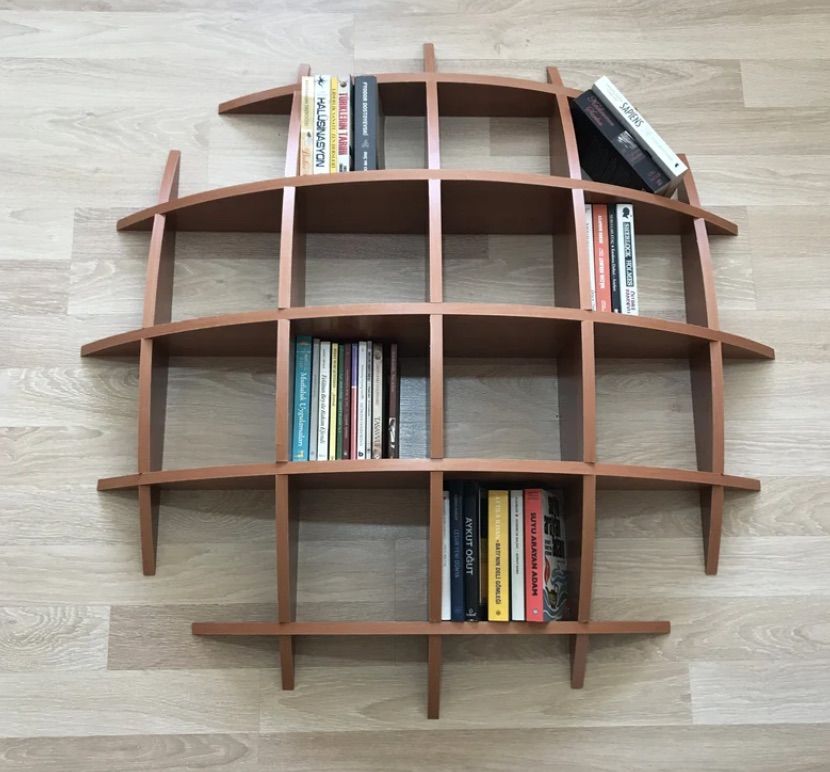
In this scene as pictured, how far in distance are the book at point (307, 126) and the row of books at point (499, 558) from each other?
2.26 ft

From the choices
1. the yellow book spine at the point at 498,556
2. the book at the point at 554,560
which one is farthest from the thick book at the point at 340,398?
the book at the point at 554,560

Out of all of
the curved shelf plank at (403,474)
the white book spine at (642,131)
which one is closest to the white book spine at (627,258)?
the white book spine at (642,131)

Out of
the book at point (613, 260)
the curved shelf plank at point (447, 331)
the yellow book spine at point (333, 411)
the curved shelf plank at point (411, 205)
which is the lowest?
the yellow book spine at point (333, 411)

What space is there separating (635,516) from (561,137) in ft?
2.62

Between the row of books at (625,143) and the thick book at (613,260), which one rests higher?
the row of books at (625,143)

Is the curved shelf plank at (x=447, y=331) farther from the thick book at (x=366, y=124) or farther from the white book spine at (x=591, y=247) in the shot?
the thick book at (x=366, y=124)

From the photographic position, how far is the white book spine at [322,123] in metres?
1.53

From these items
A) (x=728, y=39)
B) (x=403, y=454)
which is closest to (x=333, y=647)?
(x=403, y=454)

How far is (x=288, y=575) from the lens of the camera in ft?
4.54

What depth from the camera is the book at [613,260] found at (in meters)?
1.51

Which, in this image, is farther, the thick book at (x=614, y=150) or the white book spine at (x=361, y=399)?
the thick book at (x=614, y=150)

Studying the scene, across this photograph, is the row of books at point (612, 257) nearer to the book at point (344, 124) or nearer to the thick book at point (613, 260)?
the thick book at point (613, 260)

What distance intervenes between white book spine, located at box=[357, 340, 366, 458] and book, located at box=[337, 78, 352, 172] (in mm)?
360

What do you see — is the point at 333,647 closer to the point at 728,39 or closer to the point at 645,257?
the point at 645,257
